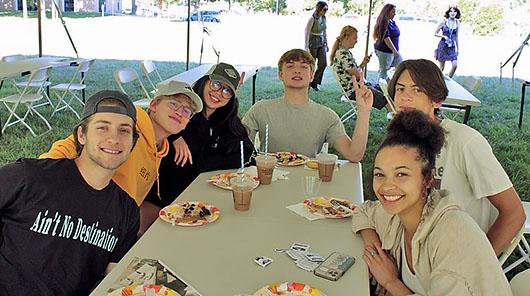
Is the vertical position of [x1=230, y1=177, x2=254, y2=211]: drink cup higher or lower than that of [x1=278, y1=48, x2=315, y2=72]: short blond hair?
lower

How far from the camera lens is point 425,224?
155 cm

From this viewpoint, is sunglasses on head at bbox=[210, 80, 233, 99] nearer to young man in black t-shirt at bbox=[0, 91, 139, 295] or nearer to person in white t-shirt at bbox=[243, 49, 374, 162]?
person in white t-shirt at bbox=[243, 49, 374, 162]

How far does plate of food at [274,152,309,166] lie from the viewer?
2.91 m

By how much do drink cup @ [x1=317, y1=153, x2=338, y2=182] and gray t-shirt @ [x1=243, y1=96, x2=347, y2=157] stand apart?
0.68m

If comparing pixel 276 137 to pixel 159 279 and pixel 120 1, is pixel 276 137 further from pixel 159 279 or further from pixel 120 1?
pixel 120 1

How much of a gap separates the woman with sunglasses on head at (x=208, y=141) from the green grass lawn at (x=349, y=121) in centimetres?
85

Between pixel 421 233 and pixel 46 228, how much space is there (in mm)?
1289

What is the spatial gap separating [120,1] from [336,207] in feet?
36.6

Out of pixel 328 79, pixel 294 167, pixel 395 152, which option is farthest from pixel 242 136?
pixel 328 79

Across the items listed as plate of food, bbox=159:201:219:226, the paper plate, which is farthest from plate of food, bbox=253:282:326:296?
the paper plate

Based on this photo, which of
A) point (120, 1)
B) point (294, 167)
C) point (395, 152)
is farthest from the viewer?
point (120, 1)

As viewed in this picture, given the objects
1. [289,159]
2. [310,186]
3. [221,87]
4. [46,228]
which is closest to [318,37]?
[289,159]

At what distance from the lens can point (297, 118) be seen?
3.29 meters

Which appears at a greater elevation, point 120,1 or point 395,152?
point 120,1
